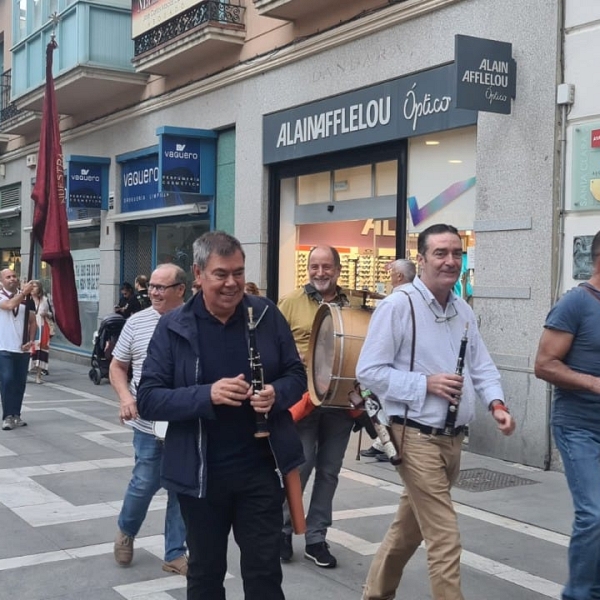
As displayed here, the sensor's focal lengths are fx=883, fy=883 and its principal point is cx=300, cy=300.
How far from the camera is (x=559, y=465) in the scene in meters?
A: 8.27

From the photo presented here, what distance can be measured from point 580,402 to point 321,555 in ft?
6.61

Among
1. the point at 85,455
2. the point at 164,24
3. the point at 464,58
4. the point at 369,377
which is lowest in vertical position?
the point at 85,455

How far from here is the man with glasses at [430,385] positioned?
3.88 meters

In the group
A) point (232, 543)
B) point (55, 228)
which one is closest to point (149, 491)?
point (232, 543)

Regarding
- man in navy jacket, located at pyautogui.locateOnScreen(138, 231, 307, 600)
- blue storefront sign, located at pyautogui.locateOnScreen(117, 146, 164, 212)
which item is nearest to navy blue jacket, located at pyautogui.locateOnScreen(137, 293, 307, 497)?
man in navy jacket, located at pyautogui.locateOnScreen(138, 231, 307, 600)

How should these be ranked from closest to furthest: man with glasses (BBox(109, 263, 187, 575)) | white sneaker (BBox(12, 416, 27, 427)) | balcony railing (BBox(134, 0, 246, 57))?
1. man with glasses (BBox(109, 263, 187, 575))
2. white sneaker (BBox(12, 416, 27, 427))
3. balcony railing (BBox(134, 0, 246, 57))

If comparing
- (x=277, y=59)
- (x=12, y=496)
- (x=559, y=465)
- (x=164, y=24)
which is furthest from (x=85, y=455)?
(x=164, y=24)

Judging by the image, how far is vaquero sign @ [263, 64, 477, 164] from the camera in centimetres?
970

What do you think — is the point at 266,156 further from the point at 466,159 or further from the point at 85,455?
the point at 85,455

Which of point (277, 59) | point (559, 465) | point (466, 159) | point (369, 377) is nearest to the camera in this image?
point (369, 377)

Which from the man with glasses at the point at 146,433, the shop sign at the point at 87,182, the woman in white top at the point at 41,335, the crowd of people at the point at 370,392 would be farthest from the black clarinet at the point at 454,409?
the shop sign at the point at 87,182

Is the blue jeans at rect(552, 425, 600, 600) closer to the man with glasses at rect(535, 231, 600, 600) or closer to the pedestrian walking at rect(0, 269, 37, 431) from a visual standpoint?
the man with glasses at rect(535, 231, 600, 600)

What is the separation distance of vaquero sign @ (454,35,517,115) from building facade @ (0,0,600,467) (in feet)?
0.14

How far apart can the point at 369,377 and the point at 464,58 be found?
5.31m
